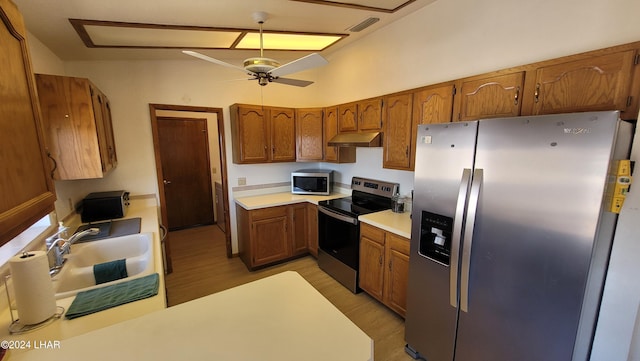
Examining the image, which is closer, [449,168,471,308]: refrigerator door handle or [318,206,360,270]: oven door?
[449,168,471,308]: refrigerator door handle

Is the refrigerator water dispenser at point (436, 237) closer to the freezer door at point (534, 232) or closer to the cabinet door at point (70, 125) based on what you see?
the freezer door at point (534, 232)

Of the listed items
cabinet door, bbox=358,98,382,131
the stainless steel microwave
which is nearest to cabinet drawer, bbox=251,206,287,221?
the stainless steel microwave

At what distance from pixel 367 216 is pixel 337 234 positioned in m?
0.56

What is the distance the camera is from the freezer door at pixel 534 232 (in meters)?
1.19

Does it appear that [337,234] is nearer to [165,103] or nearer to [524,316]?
[524,316]

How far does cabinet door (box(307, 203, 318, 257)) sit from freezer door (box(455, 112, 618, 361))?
6.93 feet

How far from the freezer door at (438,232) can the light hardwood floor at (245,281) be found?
31 cm

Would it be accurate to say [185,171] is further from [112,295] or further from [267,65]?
[112,295]

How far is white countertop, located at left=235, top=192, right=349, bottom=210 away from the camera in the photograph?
10.8ft

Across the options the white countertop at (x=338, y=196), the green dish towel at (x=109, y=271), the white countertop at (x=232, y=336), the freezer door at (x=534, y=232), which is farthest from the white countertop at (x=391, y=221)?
the green dish towel at (x=109, y=271)

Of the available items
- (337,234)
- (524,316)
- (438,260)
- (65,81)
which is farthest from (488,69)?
(65,81)

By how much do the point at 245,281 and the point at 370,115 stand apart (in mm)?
2482

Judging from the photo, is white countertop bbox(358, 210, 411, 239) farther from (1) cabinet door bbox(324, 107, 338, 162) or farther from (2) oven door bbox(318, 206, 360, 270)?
(1) cabinet door bbox(324, 107, 338, 162)

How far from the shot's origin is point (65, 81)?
1850mm
